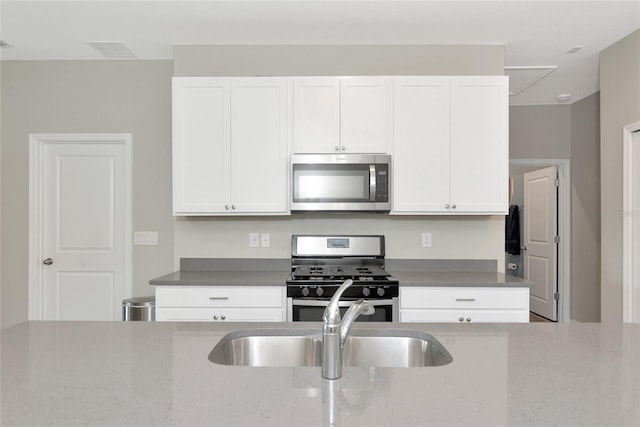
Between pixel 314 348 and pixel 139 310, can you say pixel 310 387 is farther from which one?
pixel 139 310

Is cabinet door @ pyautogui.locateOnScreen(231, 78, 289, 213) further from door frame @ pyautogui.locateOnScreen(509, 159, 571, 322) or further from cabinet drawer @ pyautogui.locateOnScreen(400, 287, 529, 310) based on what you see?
door frame @ pyautogui.locateOnScreen(509, 159, 571, 322)

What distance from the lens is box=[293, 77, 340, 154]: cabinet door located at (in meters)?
3.14

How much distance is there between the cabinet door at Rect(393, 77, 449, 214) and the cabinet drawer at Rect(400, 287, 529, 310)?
2.01 ft

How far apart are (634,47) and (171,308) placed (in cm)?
374

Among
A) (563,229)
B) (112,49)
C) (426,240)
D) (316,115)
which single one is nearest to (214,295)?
(316,115)

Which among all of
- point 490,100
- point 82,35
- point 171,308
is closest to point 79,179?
point 82,35

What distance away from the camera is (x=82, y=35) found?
321 centimetres

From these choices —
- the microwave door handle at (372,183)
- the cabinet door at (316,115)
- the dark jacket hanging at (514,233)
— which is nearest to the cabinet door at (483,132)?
the microwave door handle at (372,183)

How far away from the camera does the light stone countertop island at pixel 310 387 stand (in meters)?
0.84

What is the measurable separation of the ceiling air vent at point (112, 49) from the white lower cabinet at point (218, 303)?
6.29ft

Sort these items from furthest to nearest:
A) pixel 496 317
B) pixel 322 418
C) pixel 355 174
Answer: pixel 355 174
pixel 496 317
pixel 322 418

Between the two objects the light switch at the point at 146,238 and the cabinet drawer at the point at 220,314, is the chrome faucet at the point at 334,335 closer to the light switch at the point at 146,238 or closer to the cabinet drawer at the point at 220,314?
the cabinet drawer at the point at 220,314

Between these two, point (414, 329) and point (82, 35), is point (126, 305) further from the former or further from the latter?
point (414, 329)

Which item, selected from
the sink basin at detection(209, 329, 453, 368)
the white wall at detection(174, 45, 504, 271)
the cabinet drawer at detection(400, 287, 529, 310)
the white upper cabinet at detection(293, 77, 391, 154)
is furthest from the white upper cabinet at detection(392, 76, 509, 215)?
the sink basin at detection(209, 329, 453, 368)
